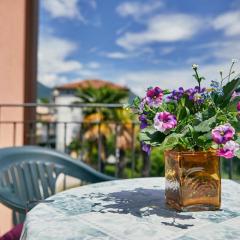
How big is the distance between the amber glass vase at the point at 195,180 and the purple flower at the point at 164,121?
94 mm

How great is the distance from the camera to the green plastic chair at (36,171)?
1922 mm

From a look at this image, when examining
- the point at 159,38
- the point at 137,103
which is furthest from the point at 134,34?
the point at 137,103

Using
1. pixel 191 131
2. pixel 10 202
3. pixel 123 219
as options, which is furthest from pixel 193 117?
pixel 10 202

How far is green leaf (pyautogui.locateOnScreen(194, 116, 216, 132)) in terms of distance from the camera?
1.10m

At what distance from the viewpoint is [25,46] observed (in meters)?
4.41

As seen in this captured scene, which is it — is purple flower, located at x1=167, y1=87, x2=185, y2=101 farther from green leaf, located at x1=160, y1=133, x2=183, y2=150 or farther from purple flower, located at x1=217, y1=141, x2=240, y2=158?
purple flower, located at x1=217, y1=141, x2=240, y2=158

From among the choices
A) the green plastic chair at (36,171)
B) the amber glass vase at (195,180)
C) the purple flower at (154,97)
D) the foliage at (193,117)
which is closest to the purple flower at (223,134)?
the foliage at (193,117)

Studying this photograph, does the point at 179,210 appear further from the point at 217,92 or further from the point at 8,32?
the point at 8,32

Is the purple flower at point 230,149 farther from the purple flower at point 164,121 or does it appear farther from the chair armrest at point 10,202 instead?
the chair armrest at point 10,202

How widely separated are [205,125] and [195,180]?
17 cm

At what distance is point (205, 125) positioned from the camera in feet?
3.62

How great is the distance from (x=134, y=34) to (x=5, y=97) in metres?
35.0

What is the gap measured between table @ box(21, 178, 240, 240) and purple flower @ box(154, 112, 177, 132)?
257mm

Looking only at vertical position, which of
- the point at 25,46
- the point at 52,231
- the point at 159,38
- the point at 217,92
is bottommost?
the point at 52,231
